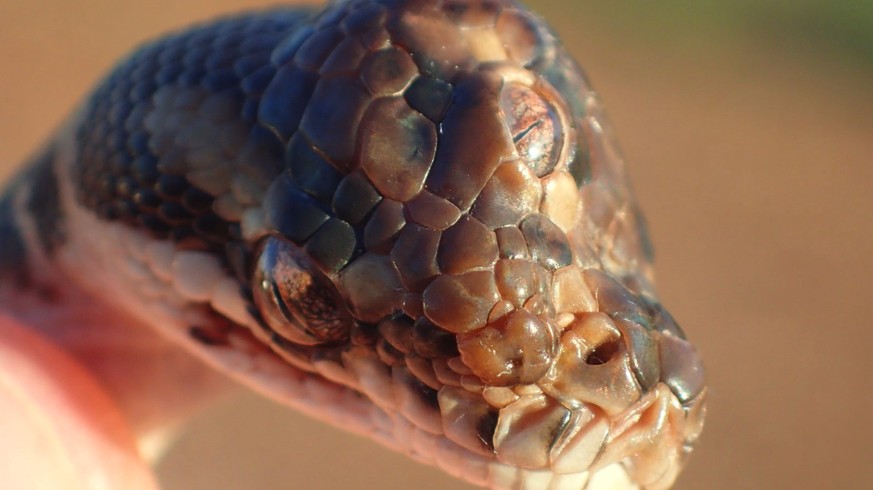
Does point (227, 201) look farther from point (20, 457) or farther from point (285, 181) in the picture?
point (20, 457)

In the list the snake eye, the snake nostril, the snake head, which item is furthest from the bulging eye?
the snake eye

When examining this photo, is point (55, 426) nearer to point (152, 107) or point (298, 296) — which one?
point (152, 107)

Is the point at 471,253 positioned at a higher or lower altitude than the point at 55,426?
higher

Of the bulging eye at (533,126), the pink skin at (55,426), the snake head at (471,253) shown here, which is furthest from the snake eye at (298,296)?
the pink skin at (55,426)

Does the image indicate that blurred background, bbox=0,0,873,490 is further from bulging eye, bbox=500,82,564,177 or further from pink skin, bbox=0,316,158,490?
bulging eye, bbox=500,82,564,177

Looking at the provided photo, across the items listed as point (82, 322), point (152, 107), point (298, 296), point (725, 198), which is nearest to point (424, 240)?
point (298, 296)

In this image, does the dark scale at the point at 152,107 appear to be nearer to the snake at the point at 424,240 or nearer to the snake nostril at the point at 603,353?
the snake at the point at 424,240
